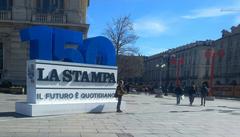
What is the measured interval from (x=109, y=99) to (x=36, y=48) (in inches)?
197

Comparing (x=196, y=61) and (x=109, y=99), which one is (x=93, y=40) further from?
(x=196, y=61)

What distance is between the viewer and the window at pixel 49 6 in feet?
159

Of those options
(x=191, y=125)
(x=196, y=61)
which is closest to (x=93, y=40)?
(x=191, y=125)

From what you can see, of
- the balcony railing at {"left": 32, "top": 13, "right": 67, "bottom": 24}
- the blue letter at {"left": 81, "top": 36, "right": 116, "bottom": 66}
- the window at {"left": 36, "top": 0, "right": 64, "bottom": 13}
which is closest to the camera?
the blue letter at {"left": 81, "top": 36, "right": 116, "bottom": 66}

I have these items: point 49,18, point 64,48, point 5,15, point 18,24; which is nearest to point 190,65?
point 49,18

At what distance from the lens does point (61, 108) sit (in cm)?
1995

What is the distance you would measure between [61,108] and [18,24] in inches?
1138

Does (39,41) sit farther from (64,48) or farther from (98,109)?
(98,109)

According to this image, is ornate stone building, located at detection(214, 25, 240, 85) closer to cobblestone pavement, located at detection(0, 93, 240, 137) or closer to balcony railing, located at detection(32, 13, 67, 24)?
balcony railing, located at detection(32, 13, 67, 24)

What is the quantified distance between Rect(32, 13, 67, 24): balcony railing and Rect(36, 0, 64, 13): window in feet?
2.48

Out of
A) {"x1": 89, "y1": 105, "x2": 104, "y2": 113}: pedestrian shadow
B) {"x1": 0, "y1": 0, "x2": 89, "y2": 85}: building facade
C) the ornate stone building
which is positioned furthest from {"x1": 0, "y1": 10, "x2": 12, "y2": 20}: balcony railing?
the ornate stone building

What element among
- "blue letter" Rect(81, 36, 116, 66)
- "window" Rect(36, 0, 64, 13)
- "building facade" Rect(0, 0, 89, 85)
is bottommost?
"blue letter" Rect(81, 36, 116, 66)

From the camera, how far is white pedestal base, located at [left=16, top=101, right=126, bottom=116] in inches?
738

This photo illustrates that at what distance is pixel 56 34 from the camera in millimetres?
21109
